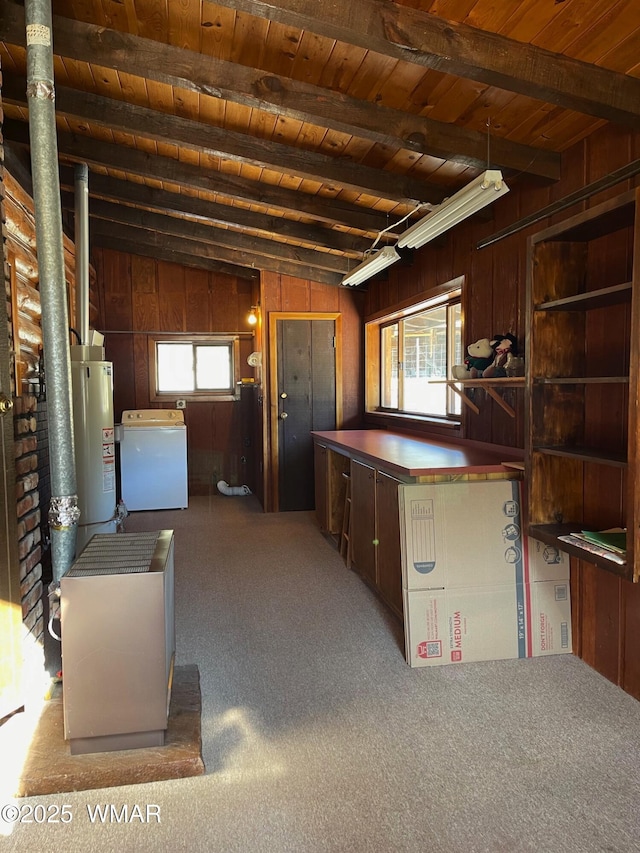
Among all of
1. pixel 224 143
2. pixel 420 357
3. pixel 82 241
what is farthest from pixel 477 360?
pixel 82 241

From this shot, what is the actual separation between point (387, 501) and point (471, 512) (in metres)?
0.49

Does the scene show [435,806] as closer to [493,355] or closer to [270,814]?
[270,814]

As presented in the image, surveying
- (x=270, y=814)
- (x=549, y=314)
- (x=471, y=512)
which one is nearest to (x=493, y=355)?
(x=549, y=314)

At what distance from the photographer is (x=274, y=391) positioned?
555 centimetres

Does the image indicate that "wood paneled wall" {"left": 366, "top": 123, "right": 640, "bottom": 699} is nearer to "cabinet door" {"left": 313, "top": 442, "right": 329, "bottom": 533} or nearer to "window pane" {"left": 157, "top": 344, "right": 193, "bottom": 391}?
"cabinet door" {"left": 313, "top": 442, "right": 329, "bottom": 533}

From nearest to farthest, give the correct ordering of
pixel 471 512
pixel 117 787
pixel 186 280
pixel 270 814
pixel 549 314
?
pixel 270 814 < pixel 117 787 < pixel 549 314 < pixel 471 512 < pixel 186 280

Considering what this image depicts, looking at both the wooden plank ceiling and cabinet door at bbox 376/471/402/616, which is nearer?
the wooden plank ceiling

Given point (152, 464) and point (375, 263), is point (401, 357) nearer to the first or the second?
point (375, 263)

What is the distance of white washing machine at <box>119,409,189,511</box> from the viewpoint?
5.80 meters

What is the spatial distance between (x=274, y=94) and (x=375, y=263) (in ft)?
5.22

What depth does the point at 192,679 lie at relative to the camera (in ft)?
7.47

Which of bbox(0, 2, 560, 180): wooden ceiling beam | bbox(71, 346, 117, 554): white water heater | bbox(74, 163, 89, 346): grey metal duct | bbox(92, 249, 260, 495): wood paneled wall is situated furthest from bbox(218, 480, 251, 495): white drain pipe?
bbox(0, 2, 560, 180): wooden ceiling beam

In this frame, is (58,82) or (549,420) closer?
(549,420)

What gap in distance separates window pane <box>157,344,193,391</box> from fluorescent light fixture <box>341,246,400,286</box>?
8.81 feet
